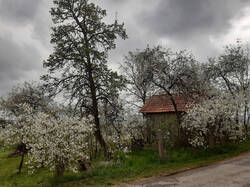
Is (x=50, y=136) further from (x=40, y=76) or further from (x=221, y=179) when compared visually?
(x=221, y=179)

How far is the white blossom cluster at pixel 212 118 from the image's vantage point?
451 inches

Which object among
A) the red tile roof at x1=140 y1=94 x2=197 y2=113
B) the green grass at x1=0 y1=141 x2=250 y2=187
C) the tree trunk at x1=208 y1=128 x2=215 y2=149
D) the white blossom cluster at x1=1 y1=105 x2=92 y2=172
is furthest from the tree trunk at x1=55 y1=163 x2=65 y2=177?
the red tile roof at x1=140 y1=94 x2=197 y2=113

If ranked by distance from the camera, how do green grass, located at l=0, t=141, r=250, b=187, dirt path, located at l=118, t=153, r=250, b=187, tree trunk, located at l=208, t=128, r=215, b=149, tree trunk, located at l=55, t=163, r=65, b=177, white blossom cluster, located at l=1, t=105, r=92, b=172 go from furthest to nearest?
tree trunk, located at l=208, t=128, r=215, b=149, tree trunk, located at l=55, t=163, r=65, b=177, white blossom cluster, located at l=1, t=105, r=92, b=172, green grass, located at l=0, t=141, r=250, b=187, dirt path, located at l=118, t=153, r=250, b=187

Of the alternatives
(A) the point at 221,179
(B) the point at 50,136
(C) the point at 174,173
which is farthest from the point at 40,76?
(A) the point at 221,179

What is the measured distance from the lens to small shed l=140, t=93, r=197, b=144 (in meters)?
14.5

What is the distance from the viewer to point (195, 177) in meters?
7.38

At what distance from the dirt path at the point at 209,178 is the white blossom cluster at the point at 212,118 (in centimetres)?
286

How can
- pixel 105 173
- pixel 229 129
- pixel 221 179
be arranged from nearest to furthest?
pixel 221 179, pixel 105 173, pixel 229 129

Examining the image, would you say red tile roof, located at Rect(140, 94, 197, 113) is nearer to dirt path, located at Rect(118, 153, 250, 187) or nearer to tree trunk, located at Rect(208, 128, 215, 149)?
tree trunk, located at Rect(208, 128, 215, 149)

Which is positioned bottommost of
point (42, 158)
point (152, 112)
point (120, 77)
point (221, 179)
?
point (221, 179)

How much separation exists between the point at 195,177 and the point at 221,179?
953 mm

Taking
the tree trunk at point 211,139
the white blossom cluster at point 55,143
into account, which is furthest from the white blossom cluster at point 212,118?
the white blossom cluster at point 55,143

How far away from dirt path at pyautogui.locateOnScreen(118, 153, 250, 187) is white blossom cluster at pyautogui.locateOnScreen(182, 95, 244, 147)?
9.37ft

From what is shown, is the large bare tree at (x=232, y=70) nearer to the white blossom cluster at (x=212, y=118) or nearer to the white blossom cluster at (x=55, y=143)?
the white blossom cluster at (x=212, y=118)
